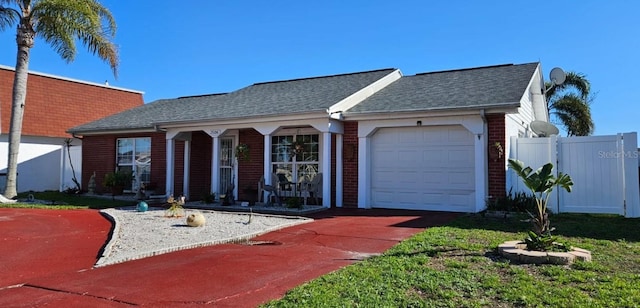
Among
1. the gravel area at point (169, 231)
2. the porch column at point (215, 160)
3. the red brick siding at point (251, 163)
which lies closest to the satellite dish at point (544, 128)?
the gravel area at point (169, 231)

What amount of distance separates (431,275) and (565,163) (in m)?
7.39

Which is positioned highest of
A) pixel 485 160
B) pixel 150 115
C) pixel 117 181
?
pixel 150 115

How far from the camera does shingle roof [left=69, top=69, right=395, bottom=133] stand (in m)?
Answer: 13.5

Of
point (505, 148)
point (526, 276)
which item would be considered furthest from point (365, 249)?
point (505, 148)

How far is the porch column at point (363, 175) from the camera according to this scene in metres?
12.4

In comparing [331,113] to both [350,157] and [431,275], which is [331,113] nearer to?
[350,157]

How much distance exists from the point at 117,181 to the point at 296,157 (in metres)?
7.27

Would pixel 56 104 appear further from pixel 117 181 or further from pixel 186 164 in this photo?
pixel 186 164

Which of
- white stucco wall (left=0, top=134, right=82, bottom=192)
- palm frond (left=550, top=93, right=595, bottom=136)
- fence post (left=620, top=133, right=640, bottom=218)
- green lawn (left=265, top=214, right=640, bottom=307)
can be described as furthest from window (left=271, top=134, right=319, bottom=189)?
palm frond (left=550, top=93, right=595, bottom=136)

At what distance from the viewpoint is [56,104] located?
22.2 meters

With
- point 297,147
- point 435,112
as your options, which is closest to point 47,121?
point 297,147

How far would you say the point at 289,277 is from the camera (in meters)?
5.19

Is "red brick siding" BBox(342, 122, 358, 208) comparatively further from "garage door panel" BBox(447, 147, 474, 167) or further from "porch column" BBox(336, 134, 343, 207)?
"garage door panel" BBox(447, 147, 474, 167)

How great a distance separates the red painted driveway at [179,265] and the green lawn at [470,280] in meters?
0.52
